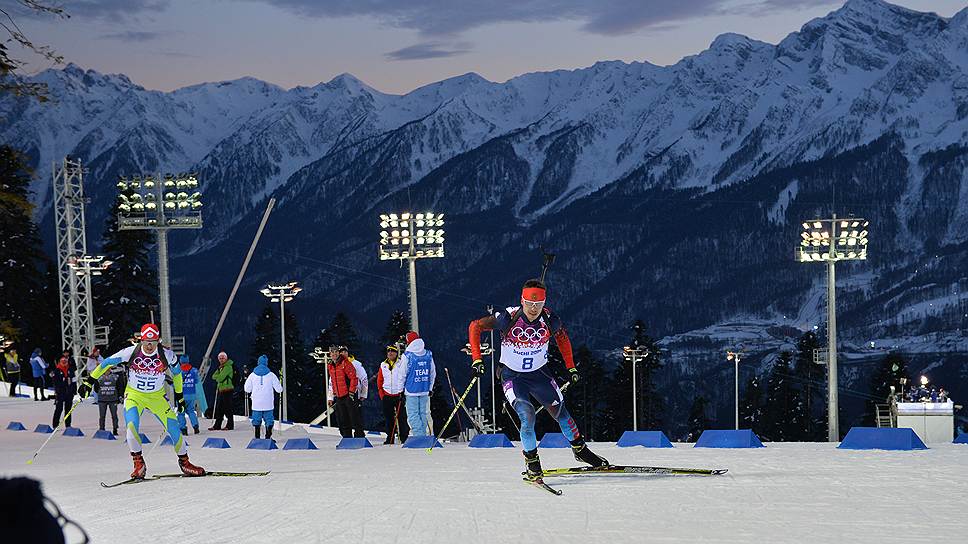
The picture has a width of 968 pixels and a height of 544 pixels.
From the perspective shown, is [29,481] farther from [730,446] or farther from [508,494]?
[730,446]

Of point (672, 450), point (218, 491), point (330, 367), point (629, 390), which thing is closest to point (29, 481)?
point (218, 491)

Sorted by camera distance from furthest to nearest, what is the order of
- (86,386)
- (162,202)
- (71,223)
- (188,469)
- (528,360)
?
(162,202), (71,223), (188,469), (86,386), (528,360)

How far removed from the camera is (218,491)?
1339 centimetres

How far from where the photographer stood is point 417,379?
2277 cm

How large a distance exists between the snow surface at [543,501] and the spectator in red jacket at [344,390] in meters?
6.67

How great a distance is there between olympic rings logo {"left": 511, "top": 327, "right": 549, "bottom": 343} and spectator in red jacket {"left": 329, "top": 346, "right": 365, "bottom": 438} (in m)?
11.7

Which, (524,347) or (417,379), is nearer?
(524,347)

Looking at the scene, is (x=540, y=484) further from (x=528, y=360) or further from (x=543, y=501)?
(x=528, y=360)

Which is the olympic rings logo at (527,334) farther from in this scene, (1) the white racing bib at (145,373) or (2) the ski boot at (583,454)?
(1) the white racing bib at (145,373)

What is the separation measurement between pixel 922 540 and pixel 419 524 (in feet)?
11.9

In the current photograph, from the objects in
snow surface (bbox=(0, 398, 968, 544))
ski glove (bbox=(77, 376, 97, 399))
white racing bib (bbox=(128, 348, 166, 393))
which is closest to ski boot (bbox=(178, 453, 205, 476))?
snow surface (bbox=(0, 398, 968, 544))

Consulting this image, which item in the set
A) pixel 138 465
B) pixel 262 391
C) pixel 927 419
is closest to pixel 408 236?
pixel 262 391

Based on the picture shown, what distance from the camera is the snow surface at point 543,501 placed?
32.3 feet

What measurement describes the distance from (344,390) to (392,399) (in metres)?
0.88
